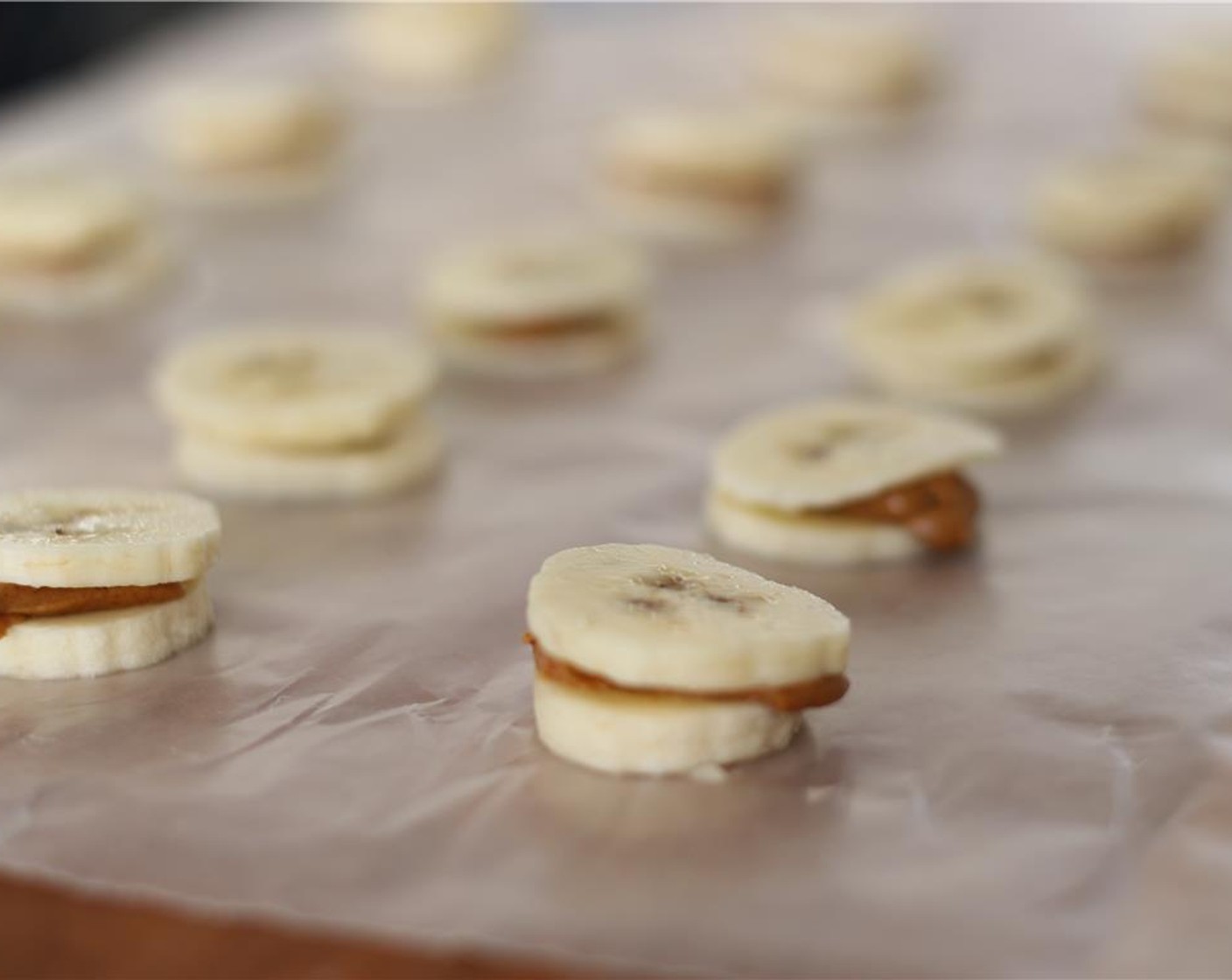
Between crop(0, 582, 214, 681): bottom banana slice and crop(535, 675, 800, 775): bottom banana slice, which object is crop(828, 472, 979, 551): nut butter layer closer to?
→ crop(535, 675, 800, 775): bottom banana slice

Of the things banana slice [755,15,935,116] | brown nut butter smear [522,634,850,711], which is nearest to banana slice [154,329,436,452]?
brown nut butter smear [522,634,850,711]

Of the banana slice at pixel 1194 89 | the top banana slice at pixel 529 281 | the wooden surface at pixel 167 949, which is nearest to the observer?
the wooden surface at pixel 167 949

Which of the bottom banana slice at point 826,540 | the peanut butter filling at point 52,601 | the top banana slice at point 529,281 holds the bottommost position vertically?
the bottom banana slice at point 826,540

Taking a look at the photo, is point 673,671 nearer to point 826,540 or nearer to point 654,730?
point 654,730

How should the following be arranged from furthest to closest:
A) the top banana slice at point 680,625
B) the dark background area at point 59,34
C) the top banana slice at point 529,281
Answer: the dark background area at point 59,34 < the top banana slice at point 529,281 < the top banana slice at point 680,625

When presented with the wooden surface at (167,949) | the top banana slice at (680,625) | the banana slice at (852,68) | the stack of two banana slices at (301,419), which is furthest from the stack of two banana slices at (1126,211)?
the wooden surface at (167,949)

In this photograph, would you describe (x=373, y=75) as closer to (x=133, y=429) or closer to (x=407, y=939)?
(x=133, y=429)

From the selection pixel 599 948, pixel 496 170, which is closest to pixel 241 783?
pixel 599 948

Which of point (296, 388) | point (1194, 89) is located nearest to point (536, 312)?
point (296, 388)

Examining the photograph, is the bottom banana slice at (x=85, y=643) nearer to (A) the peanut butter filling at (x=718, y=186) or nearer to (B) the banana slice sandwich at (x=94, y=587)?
(B) the banana slice sandwich at (x=94, y=587)
